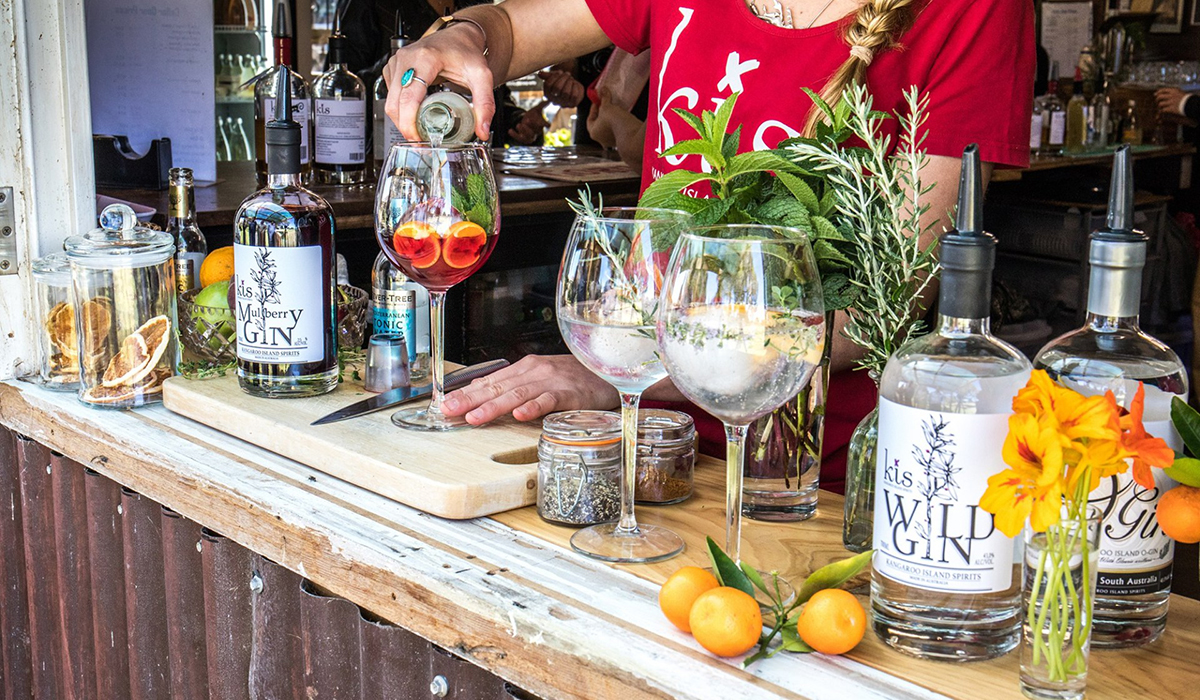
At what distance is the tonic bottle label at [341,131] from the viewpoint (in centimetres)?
268

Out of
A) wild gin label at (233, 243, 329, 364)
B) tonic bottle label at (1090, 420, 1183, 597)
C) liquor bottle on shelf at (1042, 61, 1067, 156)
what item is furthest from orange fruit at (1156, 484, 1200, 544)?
liquor bottle on shelf at (1042, 61, 1067, 156)

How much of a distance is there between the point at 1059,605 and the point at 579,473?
1.34 feet

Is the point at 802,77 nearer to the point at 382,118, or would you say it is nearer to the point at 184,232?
the point at 184,232

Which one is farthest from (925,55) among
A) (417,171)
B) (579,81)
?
(579,81)

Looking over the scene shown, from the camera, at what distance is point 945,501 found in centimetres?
70

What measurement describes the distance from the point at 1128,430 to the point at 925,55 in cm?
75

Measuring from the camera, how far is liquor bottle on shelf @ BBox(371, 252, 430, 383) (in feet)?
4.48

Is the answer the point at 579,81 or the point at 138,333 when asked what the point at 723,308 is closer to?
Result: the point at 138,333

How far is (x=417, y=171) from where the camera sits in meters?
1.08

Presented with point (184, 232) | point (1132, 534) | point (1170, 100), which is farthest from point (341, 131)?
point (1170, 100)

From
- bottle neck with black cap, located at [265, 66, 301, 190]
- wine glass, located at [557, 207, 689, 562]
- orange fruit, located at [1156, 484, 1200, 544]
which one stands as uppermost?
bottle neck with black cap, located at [265, 66, 301, 190]

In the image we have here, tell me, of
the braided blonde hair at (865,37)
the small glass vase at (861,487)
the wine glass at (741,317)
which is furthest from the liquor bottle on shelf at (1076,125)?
the wine glass at (741,317)

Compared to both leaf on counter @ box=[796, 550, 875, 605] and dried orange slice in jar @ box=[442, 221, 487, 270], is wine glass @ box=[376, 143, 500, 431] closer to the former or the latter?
dried orange slice in jar @ box=[442, 221, 487, 270]

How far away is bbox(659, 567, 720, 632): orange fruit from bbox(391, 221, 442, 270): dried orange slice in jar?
0.44 meters
